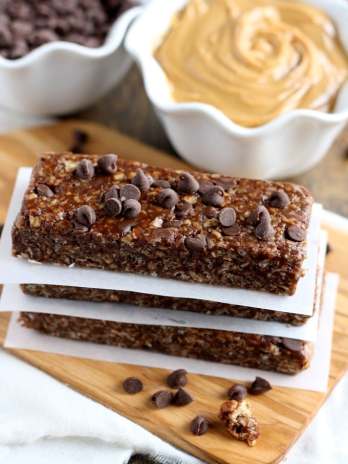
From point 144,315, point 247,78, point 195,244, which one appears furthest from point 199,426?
point 247,78

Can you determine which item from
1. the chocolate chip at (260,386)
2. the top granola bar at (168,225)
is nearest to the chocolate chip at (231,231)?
the top granola bar at (168,225)

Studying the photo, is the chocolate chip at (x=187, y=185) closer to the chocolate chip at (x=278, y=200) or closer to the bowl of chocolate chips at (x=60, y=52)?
the chocolate chip at (x=278, y=200)

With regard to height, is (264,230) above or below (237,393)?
above

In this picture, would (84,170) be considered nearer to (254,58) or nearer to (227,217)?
(227,217)

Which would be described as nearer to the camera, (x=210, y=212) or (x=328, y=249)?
(x=210, y=212)

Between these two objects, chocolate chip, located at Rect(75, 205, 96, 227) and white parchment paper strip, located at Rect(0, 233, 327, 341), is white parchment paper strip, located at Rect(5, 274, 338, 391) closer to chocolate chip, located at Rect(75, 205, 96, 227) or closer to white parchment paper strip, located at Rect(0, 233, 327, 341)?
white parchment paper strip, located at Rect(0, 233, 327, 341)

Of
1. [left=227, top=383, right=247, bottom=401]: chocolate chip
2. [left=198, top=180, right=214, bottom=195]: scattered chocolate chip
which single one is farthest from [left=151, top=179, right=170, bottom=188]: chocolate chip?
[left=227, top=383, right=247, bottom=401]: chocolate chip
